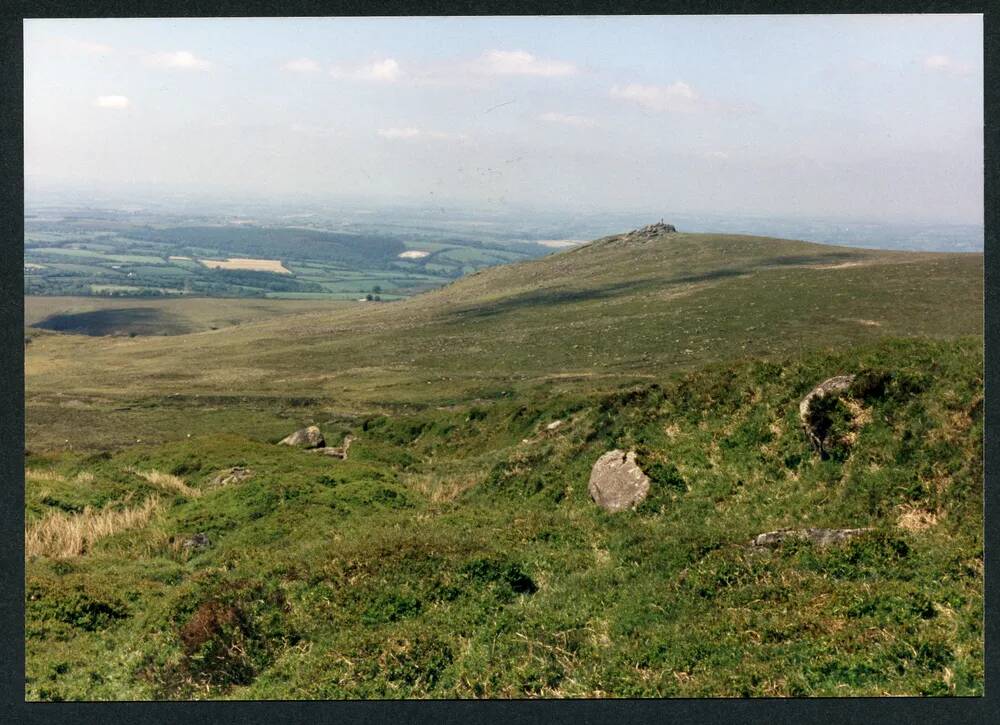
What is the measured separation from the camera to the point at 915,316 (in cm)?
4672

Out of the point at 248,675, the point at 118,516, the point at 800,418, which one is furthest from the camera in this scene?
the point at 118,516

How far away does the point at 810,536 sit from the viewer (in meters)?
11.8

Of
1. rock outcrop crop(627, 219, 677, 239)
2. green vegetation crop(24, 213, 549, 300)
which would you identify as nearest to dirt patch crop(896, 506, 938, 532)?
green vegetation crop(24, 213, 549, 300)

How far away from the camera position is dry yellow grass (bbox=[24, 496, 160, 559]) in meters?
15.2

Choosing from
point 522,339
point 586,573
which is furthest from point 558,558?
point 522,339

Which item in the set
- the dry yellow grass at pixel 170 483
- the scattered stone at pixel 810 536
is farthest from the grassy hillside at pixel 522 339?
the scattered stone at pixel 810 536

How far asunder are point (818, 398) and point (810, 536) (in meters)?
3.89

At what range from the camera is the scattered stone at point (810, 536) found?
11.6 m

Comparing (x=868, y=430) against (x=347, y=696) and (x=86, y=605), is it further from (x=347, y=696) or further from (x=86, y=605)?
(x=86, y=605)

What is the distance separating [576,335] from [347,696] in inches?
1937

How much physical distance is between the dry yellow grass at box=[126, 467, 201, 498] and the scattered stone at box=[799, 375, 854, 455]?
1476cm

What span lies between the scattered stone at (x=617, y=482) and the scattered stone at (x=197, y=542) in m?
8.13

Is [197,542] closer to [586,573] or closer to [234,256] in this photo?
[586,573]
